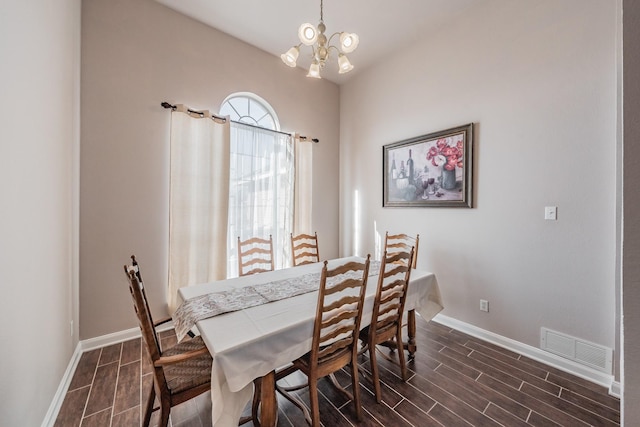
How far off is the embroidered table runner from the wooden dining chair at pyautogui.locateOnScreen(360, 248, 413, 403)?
476 mm

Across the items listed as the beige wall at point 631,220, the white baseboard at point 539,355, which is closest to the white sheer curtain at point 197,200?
the white baseboard at point 539,355

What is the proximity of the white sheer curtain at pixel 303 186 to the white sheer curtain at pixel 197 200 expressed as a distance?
1.00 metres

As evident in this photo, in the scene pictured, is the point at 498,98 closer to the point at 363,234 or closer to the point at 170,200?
the point at 363,234

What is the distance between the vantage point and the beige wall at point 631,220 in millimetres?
597

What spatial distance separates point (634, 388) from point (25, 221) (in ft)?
7.73

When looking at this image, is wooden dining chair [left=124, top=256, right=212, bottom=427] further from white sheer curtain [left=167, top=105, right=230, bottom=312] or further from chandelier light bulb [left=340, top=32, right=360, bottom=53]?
chandelier light bulb [left=340, top=32, right=360, bottom=53]

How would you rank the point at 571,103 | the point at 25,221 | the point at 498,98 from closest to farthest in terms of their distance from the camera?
the point at 25,221
the point at 571,103
the point at 498,98

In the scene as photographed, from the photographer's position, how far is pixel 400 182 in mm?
3258

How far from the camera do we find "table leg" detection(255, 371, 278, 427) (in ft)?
4.09

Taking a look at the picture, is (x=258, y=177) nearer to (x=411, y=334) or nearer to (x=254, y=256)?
(x=254, y=256)

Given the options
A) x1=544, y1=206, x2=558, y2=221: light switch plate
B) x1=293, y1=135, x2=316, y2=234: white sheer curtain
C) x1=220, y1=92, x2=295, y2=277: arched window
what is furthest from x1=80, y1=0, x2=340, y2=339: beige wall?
x1=544, y1=206, x2=558, y2=221: light switch plate

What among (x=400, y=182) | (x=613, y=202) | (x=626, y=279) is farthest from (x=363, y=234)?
(x=626, y=279)

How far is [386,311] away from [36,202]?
7.18 feet

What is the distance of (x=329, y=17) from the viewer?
2.70 m
